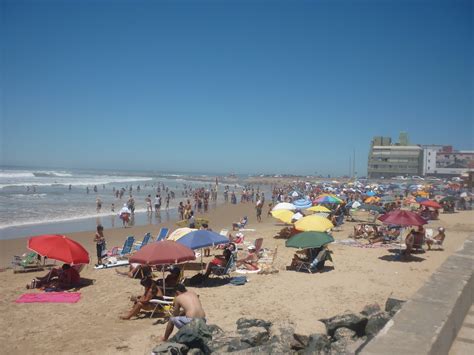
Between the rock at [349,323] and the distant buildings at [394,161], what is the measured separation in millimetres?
89767

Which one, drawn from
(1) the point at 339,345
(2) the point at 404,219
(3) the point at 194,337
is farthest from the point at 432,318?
(2) the point at 404,219

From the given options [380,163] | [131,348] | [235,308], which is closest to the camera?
[131,348]

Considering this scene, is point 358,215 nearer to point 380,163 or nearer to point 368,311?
point 368,311

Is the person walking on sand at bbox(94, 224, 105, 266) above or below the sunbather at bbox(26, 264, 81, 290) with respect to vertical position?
above

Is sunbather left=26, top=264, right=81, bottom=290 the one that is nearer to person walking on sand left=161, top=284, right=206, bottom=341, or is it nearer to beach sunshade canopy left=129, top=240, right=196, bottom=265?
beach sunshade canopy left=129, top=240, right=196, bottom=265

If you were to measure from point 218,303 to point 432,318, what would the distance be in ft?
17.5

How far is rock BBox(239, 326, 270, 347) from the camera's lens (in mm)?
5203

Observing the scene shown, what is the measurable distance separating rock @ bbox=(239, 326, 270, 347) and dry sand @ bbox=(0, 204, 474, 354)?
103cm

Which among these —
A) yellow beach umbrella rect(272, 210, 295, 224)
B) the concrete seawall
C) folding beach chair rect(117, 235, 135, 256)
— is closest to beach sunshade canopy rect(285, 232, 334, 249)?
folding beach chair rect(117, 235, 135, 256)

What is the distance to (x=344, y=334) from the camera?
17.0 ft

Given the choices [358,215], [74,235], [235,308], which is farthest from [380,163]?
[235,308]

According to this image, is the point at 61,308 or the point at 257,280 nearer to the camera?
the point at 61,308

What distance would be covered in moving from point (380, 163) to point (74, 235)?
83778mm

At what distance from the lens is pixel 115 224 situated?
21172 millimetres
